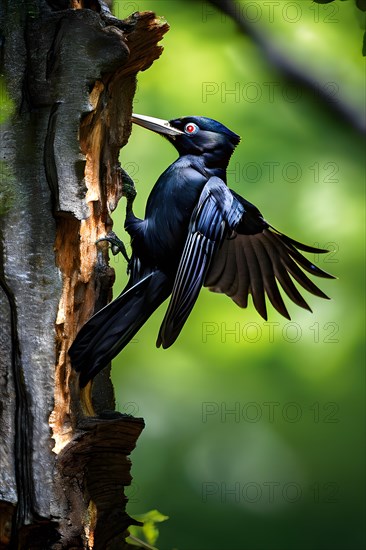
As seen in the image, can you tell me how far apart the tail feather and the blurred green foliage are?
1758 mm

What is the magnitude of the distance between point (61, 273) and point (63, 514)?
0.65 meters

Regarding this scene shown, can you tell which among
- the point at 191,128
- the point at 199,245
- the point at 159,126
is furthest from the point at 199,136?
the point at 199,245

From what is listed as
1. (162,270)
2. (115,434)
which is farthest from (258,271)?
(115,434)

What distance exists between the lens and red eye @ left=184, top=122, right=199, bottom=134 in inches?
127

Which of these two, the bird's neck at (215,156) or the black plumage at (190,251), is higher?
the bird's neck at (215,156)

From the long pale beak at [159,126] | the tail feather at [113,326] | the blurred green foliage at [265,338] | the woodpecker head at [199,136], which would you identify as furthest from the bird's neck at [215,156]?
the blurred green foliage at [265,338]

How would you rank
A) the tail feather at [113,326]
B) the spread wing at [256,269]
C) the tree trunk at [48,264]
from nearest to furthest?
the tree trunk at [48,264]
the tail feather at [113,326]
the spread wing at [256,269]

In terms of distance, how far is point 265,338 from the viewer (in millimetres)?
4926

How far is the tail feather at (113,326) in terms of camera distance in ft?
8.96

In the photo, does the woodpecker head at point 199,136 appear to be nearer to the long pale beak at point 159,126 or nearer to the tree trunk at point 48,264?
the long pale beak at point 159,126

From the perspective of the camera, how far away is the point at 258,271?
3.38 meters

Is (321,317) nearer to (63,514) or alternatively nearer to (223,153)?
(223,153)

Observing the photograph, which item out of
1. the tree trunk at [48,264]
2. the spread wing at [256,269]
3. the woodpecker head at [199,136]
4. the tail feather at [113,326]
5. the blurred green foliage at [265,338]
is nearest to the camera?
the tree trunk at [48,264]

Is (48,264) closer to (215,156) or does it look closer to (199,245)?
(199,245)
